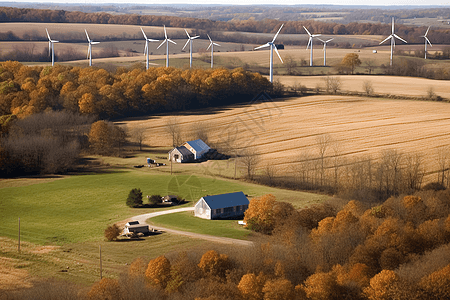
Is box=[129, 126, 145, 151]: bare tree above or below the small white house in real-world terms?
above

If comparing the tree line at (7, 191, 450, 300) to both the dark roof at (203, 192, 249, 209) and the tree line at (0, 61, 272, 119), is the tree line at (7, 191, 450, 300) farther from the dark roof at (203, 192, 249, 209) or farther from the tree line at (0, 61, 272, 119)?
the tree line at (0, 61, 272, 119)

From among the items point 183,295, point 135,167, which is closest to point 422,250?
point 183,295

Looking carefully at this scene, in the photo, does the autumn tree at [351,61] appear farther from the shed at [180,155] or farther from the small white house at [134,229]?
the small white house at [134,229]

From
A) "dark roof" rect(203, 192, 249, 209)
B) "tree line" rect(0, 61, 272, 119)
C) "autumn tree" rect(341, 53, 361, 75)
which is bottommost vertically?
"dark roof" rect(203, 192, 249, 209)

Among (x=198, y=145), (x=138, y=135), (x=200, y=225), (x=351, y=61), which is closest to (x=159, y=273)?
(x=200, y=225)

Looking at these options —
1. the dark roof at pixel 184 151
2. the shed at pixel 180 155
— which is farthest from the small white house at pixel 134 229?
the dark roof at pixel 184 151

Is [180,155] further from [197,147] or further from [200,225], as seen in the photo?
[200,225]

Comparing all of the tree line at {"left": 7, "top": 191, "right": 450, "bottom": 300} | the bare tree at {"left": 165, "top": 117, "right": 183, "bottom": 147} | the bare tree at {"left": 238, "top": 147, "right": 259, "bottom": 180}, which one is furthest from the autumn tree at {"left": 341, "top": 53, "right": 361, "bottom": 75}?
the tree line at {"left": 7, "top": 191, "right": 450, "bottom": 300}
